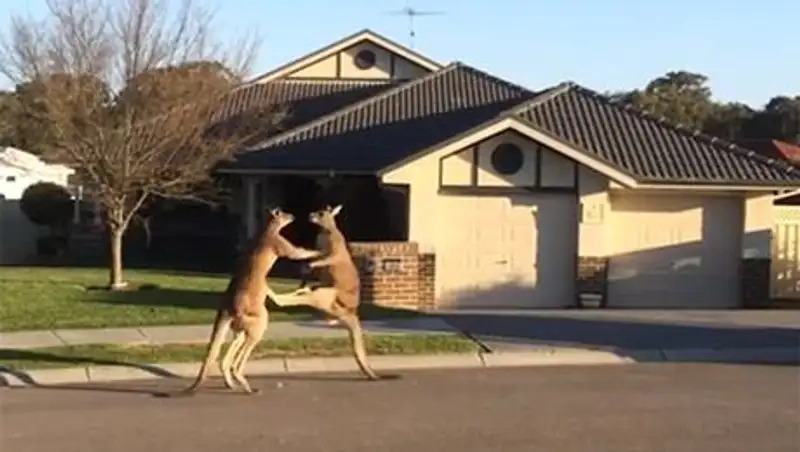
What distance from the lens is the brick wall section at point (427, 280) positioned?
80.9ft

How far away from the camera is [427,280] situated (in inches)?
985

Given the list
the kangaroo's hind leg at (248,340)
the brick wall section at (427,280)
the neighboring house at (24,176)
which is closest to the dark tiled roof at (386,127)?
the brick wall section at (427,280)

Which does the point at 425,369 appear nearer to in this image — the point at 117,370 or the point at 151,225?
the point at 117,370

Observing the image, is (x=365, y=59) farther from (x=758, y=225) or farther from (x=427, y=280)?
(x=427, y=280)

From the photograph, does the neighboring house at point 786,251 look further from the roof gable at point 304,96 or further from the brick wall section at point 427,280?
the roof gable at point 304,96

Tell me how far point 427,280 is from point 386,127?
351 inches

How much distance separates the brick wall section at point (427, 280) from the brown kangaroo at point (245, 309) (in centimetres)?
1078

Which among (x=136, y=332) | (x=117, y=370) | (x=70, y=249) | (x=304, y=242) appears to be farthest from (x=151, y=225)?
(x=117, y=370)

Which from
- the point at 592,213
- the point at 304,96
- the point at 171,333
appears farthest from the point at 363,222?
the point at 171,333

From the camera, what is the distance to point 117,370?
49.4 feet

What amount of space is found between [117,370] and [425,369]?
11.3 feet

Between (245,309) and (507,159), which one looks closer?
(245,309)

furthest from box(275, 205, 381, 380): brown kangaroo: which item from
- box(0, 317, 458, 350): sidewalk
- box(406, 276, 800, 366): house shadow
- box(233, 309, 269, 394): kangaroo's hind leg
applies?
box(406, 276, 800, 366): house shadow

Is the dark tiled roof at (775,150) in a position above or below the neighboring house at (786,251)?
above
